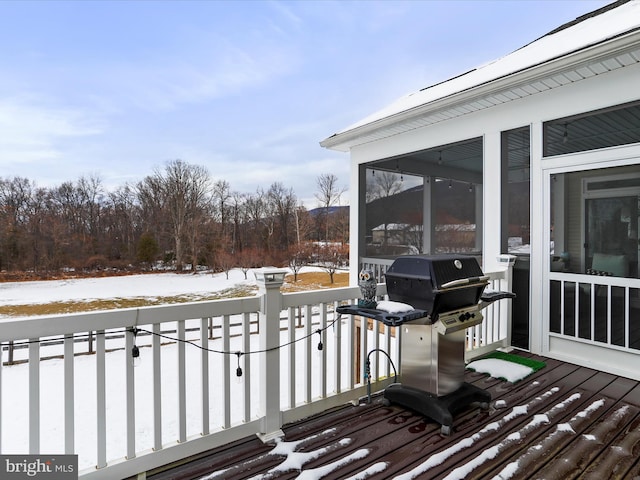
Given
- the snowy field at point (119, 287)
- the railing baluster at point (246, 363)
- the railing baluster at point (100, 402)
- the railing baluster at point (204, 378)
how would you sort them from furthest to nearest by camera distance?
the snowy field at point (119, 287), the railing baluster at point (246, 363), the railing baluster at point (204, 378), the railing baluster at point (100, 402)

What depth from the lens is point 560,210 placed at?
349cm

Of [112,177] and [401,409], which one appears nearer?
[401,409]

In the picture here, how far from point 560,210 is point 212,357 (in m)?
9.14

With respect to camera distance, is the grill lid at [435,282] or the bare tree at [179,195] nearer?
the grill lid at [435,282]

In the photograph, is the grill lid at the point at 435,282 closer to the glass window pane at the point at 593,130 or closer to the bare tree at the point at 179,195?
the glass window pane at the point at 593,130

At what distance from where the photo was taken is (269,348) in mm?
2100

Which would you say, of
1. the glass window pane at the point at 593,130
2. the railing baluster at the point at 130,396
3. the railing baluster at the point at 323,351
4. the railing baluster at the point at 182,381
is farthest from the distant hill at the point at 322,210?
the railing baluster at the point at 130,396

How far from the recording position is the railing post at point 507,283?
367 centimetres

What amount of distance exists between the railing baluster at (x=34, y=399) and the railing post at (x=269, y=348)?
3.39ft

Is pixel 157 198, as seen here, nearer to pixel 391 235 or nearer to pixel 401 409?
pixel 391 235

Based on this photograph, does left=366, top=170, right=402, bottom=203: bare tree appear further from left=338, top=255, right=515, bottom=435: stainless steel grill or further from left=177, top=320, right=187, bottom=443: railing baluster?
left=177, top=320, right=187, bottom=443: railing baluster

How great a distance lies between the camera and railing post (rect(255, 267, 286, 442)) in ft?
6.83

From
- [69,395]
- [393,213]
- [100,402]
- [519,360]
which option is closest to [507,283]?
[519,360]

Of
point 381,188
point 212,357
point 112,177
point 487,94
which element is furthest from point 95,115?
point 487,94
